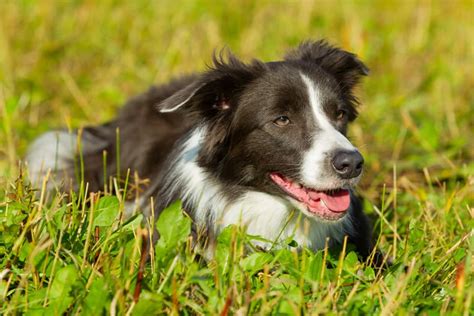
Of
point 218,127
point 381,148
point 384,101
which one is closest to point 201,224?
point 218,127

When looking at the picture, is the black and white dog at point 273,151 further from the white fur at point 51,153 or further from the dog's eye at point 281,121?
the white fur at point 51,153

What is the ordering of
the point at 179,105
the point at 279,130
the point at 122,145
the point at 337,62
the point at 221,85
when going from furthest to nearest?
the point at 122,145
the point at 337,62
the point at 221,85
the point at 279,130
the point at 179,105

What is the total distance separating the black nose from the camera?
3715 millimetres

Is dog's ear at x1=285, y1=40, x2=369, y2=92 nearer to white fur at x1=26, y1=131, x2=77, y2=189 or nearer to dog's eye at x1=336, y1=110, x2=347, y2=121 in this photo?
dog's eye at x1=336, y1=110, x2=347, y2=121

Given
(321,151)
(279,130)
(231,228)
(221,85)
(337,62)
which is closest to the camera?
(231,228)

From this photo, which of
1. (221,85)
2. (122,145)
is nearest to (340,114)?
(221,85)

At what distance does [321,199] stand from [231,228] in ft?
2.39

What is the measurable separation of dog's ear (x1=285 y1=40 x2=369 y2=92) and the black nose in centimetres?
89

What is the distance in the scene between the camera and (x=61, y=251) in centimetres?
350

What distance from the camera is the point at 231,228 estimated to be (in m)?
3.43

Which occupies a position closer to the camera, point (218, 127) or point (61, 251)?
point (61, 251)

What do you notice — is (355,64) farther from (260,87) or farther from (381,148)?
(381,148)

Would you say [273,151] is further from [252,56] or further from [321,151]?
[252,56]

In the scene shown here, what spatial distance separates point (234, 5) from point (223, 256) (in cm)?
637
